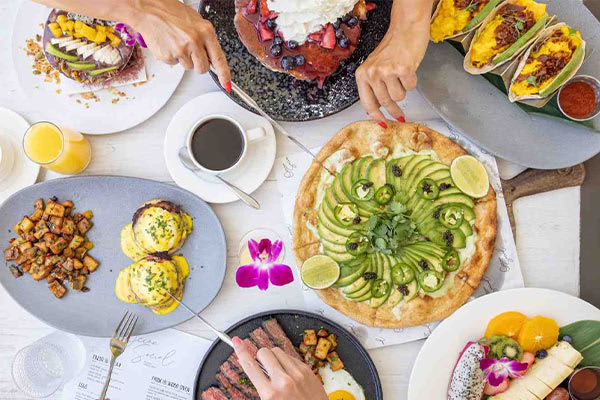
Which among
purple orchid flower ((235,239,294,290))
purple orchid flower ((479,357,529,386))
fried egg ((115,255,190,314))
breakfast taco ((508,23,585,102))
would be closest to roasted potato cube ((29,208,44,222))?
fried egg ((115,255,190,314))

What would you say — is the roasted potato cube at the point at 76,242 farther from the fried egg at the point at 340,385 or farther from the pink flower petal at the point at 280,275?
the fried egg at the point at 340,385

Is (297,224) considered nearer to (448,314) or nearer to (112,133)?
(448,314)

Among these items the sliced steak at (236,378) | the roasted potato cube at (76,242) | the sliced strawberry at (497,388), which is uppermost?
the roasted potato cube at (76,242)

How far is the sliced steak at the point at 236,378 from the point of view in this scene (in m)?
2.33

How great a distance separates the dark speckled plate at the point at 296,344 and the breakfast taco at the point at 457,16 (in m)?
1.35

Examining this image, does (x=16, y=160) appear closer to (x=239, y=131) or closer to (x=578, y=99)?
(x=239, y=131)

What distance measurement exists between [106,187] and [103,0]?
883mm

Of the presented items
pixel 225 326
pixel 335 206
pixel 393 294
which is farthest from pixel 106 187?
pixel 393 294

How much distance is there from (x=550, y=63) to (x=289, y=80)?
3.59 feet

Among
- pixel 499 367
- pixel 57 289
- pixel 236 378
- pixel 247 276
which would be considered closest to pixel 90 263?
pixel 57 289

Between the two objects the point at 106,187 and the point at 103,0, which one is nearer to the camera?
the point at 103,0

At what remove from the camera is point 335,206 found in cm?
235


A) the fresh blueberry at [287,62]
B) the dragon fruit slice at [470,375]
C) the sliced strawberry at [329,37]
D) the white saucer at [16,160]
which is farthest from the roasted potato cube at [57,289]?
the dragon fruit slice at [470,375]

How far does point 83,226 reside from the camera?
2422mm
